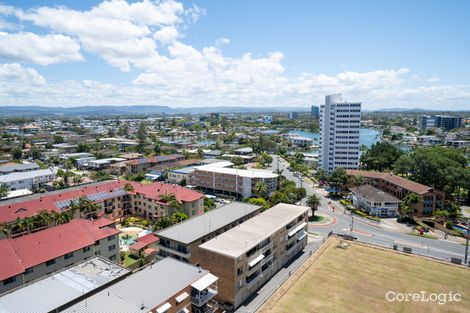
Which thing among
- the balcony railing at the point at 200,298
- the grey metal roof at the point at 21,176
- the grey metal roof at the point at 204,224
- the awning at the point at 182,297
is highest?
the grey metal roof at the point at 204,224

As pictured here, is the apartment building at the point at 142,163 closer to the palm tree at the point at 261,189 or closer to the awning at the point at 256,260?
the palm tree at the point at 261,189

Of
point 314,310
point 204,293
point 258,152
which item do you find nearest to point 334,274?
point 314,310

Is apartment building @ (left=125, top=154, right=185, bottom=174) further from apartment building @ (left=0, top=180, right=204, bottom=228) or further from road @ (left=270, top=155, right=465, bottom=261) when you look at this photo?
road @ (left=270, top=155, right=465, bottom=261)

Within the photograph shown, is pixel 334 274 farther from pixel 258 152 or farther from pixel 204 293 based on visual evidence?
pixel 258 152

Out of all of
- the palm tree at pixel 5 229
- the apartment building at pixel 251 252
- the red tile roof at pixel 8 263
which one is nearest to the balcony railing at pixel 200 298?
the apartment building at pixel 251 252

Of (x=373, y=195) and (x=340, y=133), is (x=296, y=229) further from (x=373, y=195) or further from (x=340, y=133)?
(x=340, y=133)

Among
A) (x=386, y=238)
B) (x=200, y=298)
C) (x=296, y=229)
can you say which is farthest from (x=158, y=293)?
(x=386, y=238)

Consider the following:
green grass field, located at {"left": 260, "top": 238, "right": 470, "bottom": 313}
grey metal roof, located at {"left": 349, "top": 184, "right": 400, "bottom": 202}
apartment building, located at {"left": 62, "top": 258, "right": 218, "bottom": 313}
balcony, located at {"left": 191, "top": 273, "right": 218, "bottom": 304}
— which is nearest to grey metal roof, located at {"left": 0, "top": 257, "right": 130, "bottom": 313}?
apartment building, located at {"left": 62, "top": 258, "right": 218, "bottom": 313}
